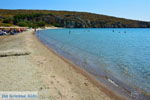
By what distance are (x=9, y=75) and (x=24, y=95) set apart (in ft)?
11.8

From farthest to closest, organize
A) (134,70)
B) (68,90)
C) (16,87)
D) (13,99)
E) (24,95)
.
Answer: (134,70)
(68,90)
(16,87)
(24,95)
(13,99)

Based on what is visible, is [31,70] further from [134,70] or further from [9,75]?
[134,70]

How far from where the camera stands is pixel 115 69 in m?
17.6

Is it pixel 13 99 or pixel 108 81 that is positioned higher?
pixel 13 99

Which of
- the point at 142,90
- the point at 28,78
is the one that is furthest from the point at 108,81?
the point at 28,78

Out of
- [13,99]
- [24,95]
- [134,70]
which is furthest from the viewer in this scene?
[134,70]

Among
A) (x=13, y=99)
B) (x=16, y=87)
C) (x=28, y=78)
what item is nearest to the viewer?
(x=13, y=99)

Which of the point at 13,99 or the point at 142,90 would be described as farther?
the point at 142,90

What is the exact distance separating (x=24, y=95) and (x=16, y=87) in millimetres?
1141

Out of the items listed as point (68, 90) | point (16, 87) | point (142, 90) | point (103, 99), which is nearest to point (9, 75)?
point (16, 87)

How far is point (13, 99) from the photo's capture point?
8516mm

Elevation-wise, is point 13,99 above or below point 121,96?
above

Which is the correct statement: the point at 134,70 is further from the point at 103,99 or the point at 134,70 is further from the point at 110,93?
the point at 103,99

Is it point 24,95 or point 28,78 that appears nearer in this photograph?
point 24,95
